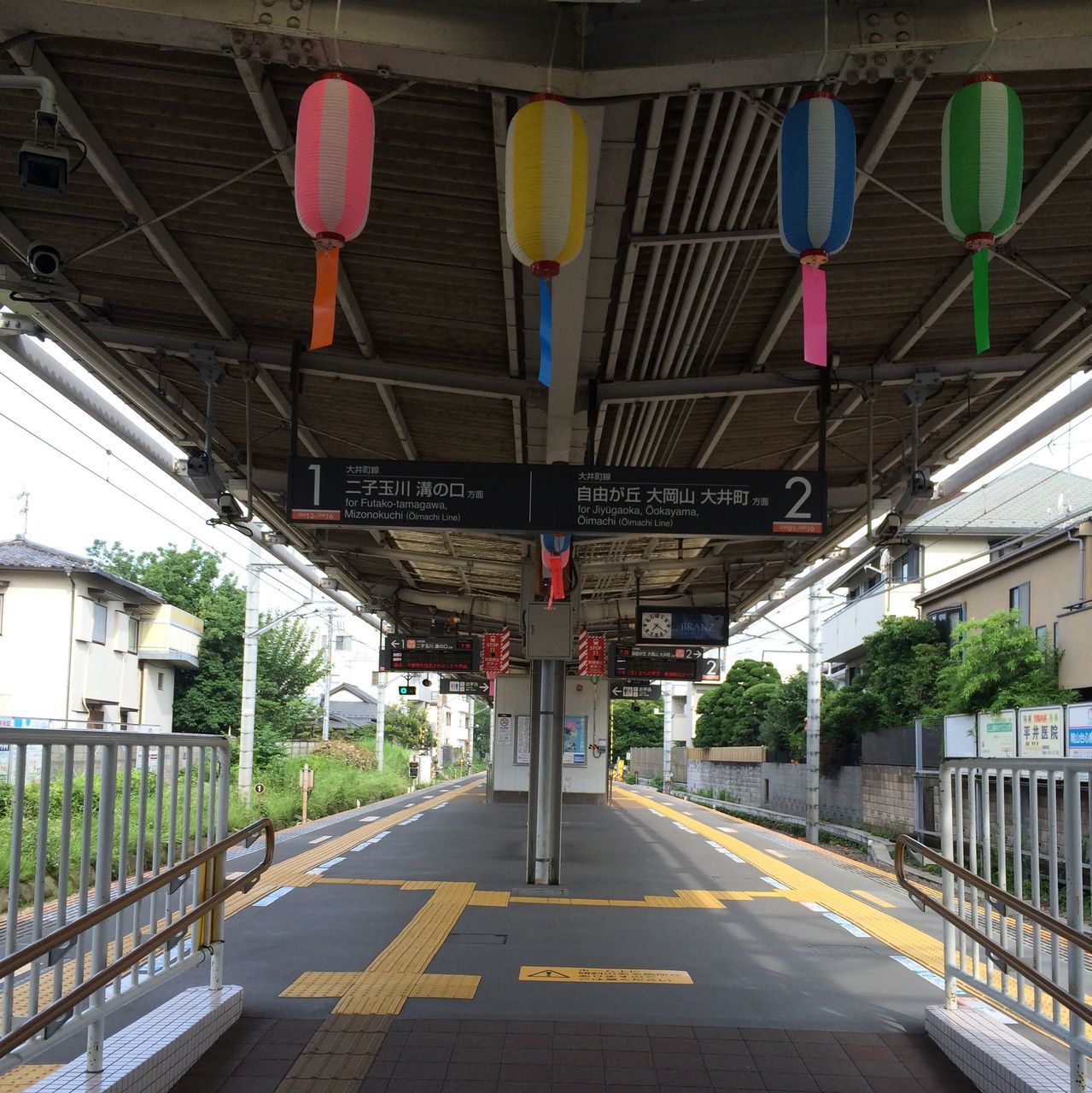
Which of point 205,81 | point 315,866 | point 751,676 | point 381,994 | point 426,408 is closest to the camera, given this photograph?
point 205,81

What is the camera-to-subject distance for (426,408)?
9.20 metres

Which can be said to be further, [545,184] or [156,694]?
[156,694]

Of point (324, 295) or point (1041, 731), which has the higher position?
point (324, 295)

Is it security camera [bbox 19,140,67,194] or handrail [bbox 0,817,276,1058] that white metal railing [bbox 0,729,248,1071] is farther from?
security camera [bbox 19,140,67,194]

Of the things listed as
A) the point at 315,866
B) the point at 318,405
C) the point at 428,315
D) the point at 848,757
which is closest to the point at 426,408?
the point at 318,405

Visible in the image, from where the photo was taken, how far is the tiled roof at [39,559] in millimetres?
25281

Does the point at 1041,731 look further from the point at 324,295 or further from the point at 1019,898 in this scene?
the point at 324,295

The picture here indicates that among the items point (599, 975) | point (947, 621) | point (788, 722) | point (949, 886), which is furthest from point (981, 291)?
point (788, 722)

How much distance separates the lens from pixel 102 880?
175 inches

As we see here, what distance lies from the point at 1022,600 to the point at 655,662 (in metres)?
9.21

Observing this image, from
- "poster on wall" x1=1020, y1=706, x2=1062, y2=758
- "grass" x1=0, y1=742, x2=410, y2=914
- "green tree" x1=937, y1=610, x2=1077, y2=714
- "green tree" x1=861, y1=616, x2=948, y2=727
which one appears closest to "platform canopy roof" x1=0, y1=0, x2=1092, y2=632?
"grass" x1=0, y1=742, x2=410, y2=914

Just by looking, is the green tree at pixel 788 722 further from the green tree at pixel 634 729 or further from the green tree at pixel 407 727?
the green tree at pixel 634 729

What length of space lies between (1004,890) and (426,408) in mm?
5842

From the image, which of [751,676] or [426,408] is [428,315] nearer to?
[426,408]
